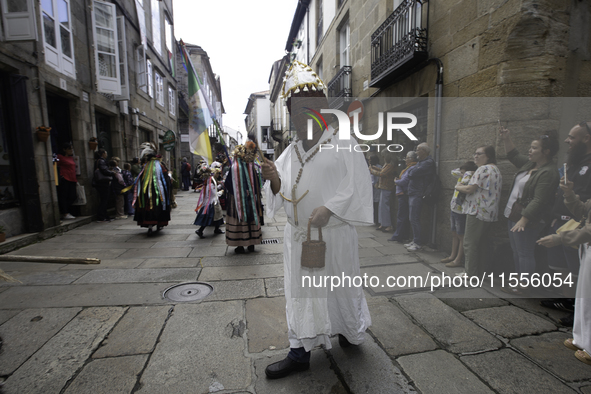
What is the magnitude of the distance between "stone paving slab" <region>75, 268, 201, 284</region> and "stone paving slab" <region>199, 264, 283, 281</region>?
152 millimetres

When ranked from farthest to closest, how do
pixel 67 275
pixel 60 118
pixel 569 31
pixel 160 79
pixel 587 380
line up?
pixel 160 79
pixel 60 118
pixel 67 275
pixel 569 31
pixel 587 380

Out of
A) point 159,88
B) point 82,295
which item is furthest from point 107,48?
point 82,295

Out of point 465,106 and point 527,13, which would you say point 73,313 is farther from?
point 527,13

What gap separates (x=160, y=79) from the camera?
1468 cm

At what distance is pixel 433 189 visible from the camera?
4805 mm

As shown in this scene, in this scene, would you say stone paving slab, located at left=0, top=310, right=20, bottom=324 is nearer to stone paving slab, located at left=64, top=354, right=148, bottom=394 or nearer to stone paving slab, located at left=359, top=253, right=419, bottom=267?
stone paving slab, located at left=64, top=354, right=148, bottom=394

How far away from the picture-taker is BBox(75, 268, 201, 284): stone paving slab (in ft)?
11.7

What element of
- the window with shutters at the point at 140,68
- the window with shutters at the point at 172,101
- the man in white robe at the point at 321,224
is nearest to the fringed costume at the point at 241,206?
the man in white robe at the point at 321,224

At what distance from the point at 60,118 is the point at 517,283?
9633 millimetres

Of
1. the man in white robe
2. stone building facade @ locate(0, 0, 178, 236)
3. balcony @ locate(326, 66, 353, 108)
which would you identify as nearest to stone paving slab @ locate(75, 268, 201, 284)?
the man in white robe

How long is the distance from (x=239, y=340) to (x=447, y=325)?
5.77 ft

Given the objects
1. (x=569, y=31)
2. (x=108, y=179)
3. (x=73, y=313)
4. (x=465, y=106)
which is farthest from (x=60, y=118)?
(x=569, y=31)

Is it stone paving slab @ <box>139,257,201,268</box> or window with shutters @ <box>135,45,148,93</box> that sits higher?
window with shutters @ <box>135,45,148,93</box>

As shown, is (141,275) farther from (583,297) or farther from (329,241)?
(583,297)
